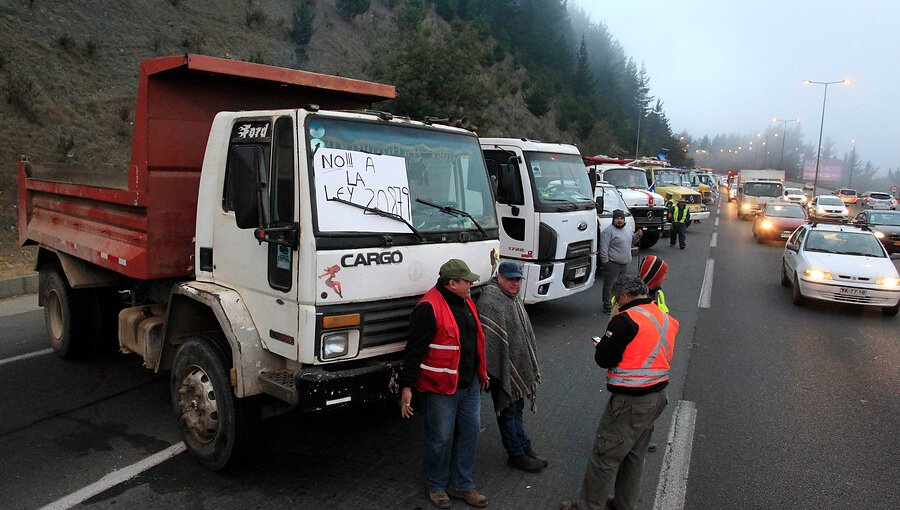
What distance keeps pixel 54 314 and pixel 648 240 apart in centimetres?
1558

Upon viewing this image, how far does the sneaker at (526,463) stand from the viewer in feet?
15.0

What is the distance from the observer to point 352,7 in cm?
4141

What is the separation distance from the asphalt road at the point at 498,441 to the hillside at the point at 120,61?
2.39m

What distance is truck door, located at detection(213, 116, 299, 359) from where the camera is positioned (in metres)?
3.88

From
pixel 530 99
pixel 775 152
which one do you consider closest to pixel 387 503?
pixel 530 99

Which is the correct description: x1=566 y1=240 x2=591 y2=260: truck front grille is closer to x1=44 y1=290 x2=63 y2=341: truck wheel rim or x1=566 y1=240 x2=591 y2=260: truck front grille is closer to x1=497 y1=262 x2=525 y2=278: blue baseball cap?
x1=497 y1=262 x2=525 y2=278: blue baseball cap

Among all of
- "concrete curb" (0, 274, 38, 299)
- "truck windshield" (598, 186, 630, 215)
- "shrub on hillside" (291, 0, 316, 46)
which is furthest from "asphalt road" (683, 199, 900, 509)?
"shrub on hillside" (291, 0, 316, 46)

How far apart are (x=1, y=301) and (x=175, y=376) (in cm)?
712

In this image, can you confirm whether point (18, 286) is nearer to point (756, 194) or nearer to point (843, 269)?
point (843, 269)

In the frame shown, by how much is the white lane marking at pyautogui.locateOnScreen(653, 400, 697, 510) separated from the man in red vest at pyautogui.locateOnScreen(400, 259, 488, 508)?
4.31 feet

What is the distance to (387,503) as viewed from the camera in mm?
4090

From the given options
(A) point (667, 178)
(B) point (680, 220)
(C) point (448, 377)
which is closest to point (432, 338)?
(C) point (448, 377)

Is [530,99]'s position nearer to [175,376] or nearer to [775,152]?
[175,376]

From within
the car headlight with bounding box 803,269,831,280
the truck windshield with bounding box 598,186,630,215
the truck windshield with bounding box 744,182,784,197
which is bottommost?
the car headlight with bounding box 803,269,831,280
